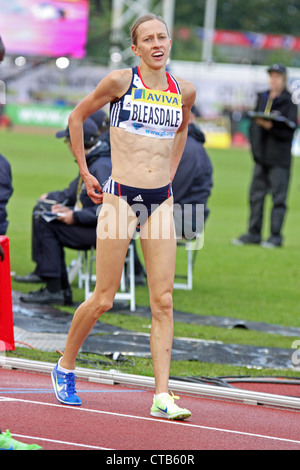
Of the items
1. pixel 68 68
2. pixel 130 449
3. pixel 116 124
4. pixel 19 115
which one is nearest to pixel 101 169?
pixel 116 124

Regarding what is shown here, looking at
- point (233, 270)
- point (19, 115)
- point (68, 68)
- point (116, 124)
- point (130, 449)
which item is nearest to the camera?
point (130, 449)

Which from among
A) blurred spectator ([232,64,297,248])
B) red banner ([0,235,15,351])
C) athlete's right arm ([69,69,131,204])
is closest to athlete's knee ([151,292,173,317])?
athlete's right arm ([69,69,131,204])

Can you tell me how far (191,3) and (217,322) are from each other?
7603 centimetres

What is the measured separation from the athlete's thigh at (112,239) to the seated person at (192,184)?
450 centimetres

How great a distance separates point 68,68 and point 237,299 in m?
40.6

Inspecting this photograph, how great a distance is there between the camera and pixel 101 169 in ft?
30.0

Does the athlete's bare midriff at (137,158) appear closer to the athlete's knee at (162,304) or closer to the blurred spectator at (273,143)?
the athlete's knee at (162,304)

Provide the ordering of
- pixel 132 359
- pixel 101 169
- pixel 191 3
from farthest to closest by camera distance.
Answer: pixel 191 3
pixel 101 169
pixel 132 359

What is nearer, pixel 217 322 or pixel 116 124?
pixel 116 124

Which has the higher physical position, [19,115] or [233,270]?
[233,270]

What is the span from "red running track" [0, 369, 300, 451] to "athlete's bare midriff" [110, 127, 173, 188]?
4.51 feet

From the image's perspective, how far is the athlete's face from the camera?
18.4ft
